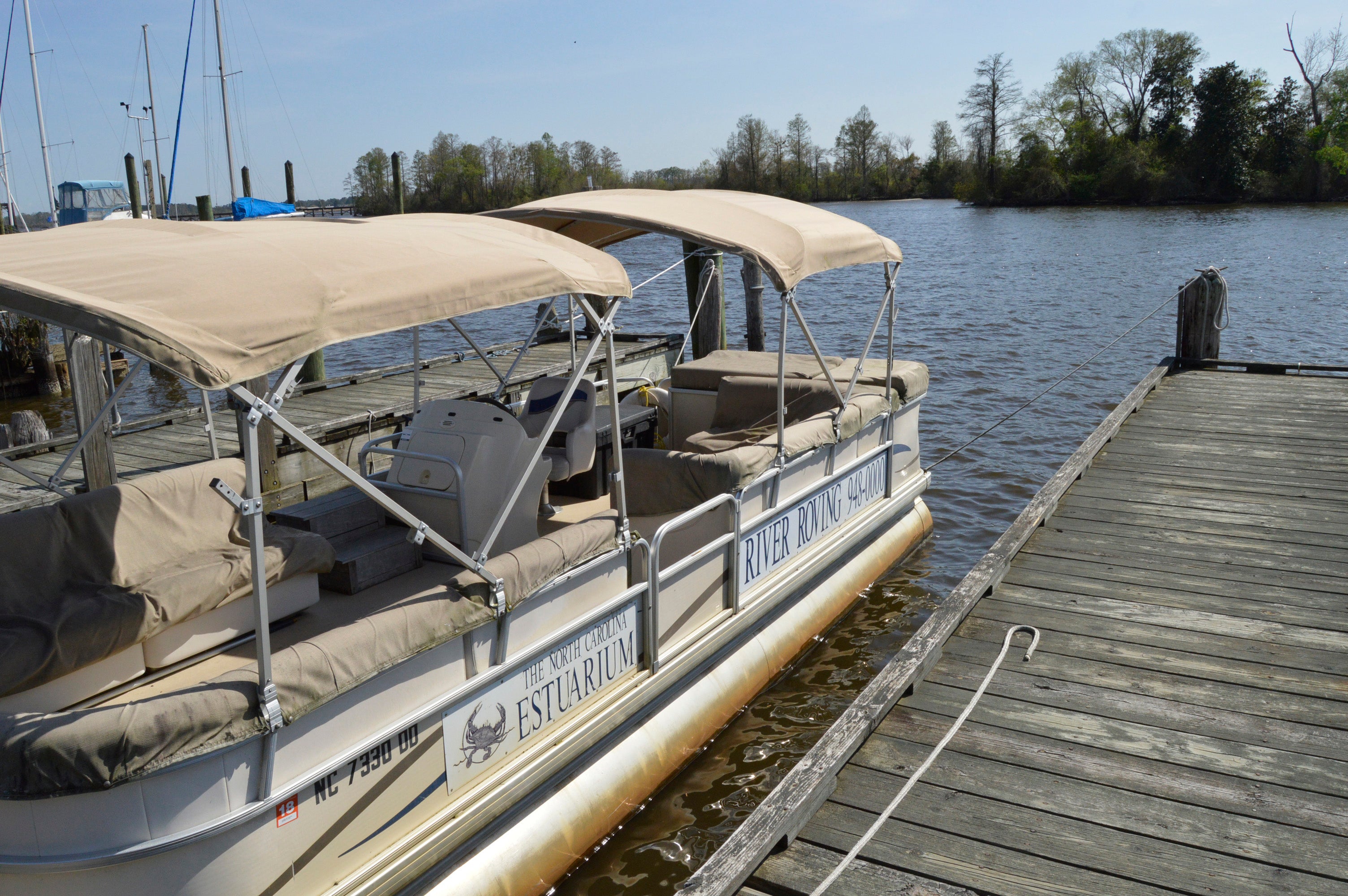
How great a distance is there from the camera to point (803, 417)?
321 inches

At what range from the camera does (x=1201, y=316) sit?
12.9 meters

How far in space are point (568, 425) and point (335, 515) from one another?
1642mm

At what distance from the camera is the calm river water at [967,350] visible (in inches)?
246

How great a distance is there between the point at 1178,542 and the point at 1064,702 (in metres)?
2.72

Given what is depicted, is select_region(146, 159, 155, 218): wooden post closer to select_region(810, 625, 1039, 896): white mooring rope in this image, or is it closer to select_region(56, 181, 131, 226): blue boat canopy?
select_region(56, 181, 131, 226): blue boat canopy

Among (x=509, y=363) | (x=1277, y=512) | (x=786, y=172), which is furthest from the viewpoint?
(x=786, y=172)

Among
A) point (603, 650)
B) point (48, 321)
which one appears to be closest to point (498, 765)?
point (603, 650)

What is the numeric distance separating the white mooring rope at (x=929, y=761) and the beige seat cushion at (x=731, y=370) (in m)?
3.49

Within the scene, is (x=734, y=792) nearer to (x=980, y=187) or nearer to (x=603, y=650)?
(x=603, y=650)

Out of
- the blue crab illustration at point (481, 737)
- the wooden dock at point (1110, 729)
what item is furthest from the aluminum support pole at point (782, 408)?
the blue crab illustration at point (481, 737)

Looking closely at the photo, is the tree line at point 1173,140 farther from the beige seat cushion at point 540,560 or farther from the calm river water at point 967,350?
the beige seat cushion at point 540,560

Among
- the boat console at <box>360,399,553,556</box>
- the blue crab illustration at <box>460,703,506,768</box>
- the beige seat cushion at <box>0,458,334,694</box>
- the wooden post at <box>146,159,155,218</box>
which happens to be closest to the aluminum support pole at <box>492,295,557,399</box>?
the boat console at <box>360,399,553,556</box>

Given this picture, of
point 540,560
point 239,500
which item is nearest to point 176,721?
point 239,500

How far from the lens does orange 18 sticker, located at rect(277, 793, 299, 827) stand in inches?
142
